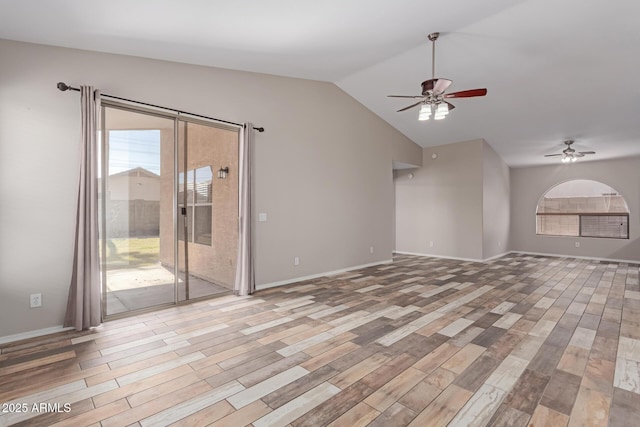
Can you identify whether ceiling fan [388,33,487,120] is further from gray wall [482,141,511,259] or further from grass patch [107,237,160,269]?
gray wall [482,141,511,259]

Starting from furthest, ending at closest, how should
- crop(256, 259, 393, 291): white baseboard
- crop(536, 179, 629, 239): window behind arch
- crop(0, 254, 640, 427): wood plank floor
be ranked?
crop(536, 179, 629, 239): window behind arch < crop(256, 259, 393, 291): white baseboard < crop(0, 254, 640, 427): wood plank floor

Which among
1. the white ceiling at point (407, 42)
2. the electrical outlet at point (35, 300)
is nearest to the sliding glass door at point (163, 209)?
the electrical outlet at point (35, 300)

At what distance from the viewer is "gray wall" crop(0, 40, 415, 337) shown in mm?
2898

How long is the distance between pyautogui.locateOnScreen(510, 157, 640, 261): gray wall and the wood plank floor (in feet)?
16.0

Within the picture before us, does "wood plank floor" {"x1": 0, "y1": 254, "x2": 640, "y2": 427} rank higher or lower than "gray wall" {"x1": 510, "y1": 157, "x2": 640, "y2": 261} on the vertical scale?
lower

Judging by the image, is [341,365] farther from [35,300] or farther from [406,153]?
[406,153]

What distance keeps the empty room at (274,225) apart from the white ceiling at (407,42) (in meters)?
Answer: 0.03

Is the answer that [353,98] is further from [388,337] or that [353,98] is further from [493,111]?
[388,337]

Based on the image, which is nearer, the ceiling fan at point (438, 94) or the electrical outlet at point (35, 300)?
the electrical outlet at point (35, 300)

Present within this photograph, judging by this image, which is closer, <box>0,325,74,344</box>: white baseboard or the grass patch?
<box>0,325,74,344</box>: white baseboard

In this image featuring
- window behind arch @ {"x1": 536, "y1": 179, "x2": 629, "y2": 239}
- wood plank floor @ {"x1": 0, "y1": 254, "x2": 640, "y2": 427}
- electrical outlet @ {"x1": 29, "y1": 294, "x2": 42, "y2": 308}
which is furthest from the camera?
window behind arch @ {"x1": 536, "y1": 179, "x2": 629, "y2": 239}

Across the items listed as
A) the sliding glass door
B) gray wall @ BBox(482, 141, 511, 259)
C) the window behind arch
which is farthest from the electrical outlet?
the window behind arch

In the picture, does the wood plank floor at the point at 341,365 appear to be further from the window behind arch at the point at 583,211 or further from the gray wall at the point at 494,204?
the window behind arch at the point at 583,211

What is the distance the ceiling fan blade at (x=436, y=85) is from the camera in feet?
11.6
